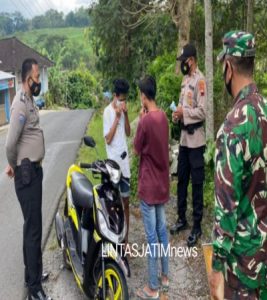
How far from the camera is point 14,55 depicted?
39.8 meters

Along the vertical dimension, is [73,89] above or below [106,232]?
below

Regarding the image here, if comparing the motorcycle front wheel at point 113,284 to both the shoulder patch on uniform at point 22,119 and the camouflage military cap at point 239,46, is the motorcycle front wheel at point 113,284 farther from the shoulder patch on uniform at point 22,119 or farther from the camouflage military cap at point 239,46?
the camouflage military cap at point 239,46

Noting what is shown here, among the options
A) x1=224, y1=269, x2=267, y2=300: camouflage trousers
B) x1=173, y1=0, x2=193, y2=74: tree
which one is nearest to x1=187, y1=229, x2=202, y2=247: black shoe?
x1=224, y1=269, x2=267, y2=300: camouflage trousers

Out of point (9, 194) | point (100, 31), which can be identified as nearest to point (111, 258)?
point (9, 194)

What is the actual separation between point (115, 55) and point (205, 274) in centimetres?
1605

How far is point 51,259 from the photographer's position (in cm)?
494

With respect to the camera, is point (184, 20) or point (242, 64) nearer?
point (242, 64)

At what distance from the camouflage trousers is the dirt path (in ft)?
5.83

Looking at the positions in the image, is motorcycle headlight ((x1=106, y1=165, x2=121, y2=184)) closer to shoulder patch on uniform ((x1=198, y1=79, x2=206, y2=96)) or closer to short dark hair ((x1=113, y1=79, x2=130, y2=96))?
short dark hair ((x1=113, y1=79, x2=130, y2=96))

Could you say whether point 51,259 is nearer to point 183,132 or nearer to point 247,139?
point 183,132

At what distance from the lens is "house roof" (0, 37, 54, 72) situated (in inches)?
1467

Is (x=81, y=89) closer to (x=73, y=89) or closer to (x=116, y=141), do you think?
(x=73, y=89)

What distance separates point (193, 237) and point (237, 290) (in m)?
2.57

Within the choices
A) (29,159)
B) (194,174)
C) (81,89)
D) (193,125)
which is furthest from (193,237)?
(81,89)
